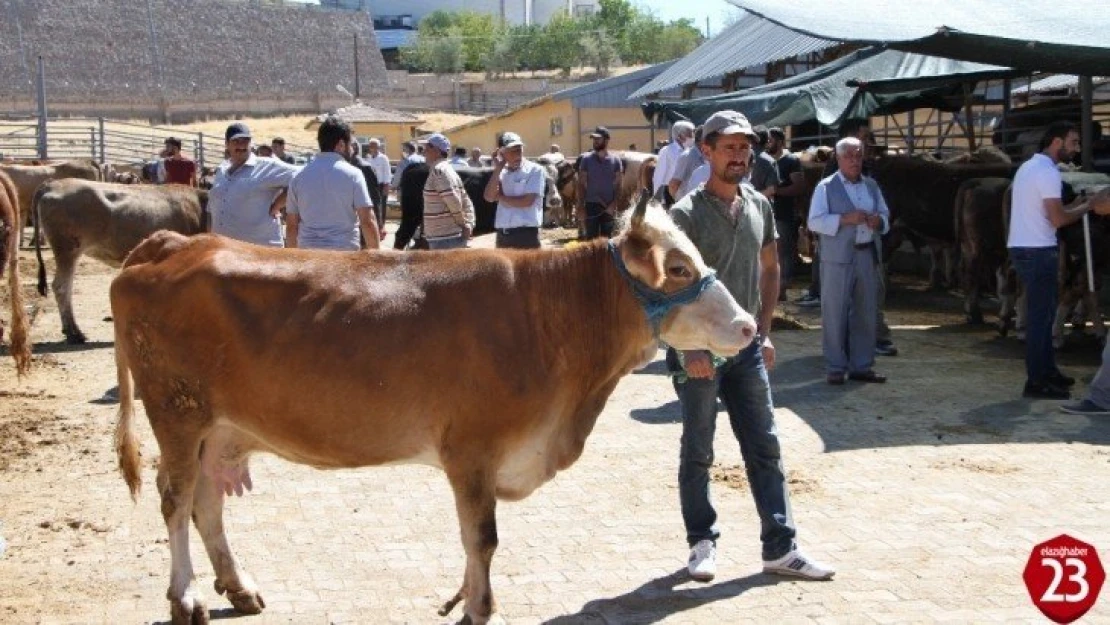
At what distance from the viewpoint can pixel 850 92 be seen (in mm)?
18656

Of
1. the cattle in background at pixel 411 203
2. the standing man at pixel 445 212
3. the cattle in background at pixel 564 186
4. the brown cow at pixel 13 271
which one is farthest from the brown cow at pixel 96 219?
the cattle in background at pixel 564 186

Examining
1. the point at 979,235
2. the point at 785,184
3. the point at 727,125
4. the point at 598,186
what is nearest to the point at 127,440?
the point at 727,125

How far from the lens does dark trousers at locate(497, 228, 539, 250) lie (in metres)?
13.3

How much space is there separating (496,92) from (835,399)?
3438 inches

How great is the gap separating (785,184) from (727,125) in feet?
35.7

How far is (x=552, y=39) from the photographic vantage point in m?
122

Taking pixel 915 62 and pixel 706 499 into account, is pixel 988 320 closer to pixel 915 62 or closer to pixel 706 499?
pixel 915 62

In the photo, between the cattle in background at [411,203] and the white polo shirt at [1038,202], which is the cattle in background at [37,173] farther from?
the white polo shirt at [1038,202]

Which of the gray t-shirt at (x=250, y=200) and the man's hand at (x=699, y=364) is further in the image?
the gray t-shirt at (x=250, y=200)

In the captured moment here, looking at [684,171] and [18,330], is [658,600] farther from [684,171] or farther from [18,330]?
[684,171]

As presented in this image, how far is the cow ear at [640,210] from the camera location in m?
5.55

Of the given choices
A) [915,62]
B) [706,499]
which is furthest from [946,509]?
[915,62]

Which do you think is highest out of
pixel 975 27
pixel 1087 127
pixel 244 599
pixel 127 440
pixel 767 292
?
pixel 975 27

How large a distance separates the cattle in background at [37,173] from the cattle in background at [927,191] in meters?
18.2
